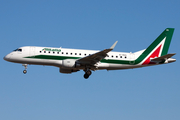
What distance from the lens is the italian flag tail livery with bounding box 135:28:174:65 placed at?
48.2 metres

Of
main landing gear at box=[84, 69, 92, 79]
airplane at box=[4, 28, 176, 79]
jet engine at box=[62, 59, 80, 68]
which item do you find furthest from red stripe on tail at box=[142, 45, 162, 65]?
jet engine at box=[62, 59, 80, 68]

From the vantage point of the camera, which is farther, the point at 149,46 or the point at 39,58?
the point at 149,46

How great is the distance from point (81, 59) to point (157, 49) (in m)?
13.3

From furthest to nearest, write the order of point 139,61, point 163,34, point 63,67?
1. point 163,34
2. point 139,61
3. point 63,67

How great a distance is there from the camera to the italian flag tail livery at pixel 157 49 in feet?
158

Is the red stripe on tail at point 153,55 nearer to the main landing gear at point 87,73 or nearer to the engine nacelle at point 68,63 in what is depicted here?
the main landing gear at point 87,73

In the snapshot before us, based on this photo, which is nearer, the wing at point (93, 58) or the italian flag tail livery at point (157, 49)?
the wing at point (93, 58)

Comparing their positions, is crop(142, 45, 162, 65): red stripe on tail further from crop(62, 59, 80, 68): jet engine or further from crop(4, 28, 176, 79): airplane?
crop(62, 59, 80, 68): jet engine

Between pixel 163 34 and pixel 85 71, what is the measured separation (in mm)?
14872

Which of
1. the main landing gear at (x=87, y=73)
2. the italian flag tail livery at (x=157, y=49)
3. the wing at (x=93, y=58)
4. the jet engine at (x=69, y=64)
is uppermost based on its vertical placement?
the italian flag tail livery at (x=157, y=49)

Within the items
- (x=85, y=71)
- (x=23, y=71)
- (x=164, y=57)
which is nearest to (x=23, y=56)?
(x=23, y=71)

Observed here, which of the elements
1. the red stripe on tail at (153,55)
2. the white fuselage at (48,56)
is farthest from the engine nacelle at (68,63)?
the red stripe on tail at (153,55)

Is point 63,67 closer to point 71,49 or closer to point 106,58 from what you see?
point 71,49

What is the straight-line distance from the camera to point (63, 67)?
44.9 meters
